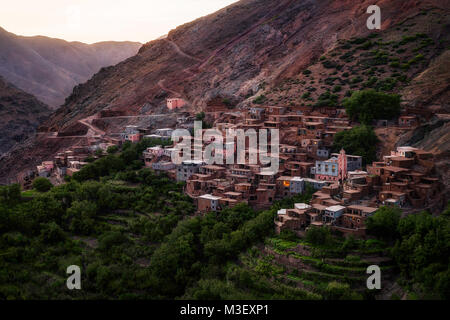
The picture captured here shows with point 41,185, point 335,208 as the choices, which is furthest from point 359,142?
point 41,185

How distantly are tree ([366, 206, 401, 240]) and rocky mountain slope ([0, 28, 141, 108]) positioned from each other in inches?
2700

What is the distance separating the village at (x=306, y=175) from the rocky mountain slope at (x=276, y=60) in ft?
14.5

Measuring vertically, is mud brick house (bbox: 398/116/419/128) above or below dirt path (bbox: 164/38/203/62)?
below

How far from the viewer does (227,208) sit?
22109mm

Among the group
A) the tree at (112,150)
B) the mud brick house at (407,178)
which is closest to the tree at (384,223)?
the mud brick house at (407,178)

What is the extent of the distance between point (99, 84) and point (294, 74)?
24188 mm

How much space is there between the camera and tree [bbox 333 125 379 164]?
79.7 feet

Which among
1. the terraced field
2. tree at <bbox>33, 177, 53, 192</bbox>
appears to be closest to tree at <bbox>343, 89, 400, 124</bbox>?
the terraced field

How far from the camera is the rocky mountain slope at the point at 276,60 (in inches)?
1264

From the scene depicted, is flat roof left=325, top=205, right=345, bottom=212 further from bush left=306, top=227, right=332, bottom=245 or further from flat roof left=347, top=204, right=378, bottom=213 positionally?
bush left=306, top=227, right=332, bottom=245

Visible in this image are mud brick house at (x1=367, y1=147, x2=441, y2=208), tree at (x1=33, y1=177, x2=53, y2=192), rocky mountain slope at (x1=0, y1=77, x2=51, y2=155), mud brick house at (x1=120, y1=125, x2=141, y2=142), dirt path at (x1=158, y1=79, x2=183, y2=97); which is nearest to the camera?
mud brick house at (x1=367, y1=147, x2=441, y2=208)

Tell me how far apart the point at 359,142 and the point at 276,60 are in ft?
63.5

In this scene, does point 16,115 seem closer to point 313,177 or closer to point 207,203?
point 207,203
